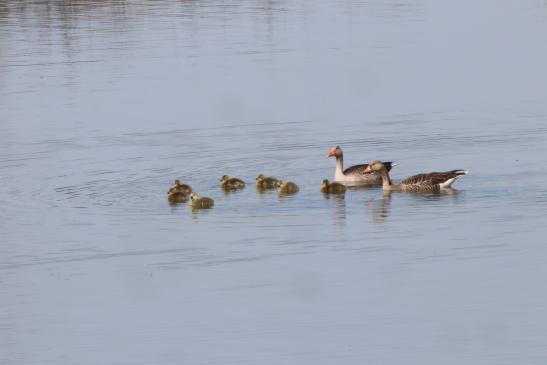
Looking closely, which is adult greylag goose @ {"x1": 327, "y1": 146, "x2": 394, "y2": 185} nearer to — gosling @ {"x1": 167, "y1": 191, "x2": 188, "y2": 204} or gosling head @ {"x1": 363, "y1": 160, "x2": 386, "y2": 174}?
gosling head @ {"x1": 363, "y1": 160, "x2": 386, "y2": 174}

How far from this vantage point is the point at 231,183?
2389cm

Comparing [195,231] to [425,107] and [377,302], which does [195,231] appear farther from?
[425,107]

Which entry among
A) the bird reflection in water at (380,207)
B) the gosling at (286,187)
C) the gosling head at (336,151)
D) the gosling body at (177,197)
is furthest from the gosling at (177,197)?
the gosling head at (336,151)

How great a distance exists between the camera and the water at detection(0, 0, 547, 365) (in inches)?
630

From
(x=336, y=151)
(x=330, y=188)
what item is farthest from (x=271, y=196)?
(x=336, y=151)

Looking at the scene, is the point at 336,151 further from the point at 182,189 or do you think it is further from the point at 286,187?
the point at 182,189

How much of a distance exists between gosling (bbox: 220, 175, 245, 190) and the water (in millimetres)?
318

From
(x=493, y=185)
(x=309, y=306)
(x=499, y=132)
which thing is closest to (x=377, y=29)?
(x=499, y=132)

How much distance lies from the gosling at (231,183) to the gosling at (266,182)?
0.28 metres

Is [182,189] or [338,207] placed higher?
[182,189]

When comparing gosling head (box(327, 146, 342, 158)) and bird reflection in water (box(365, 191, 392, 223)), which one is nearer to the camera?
bird reflection in water (box(365, 191, 392, 223))

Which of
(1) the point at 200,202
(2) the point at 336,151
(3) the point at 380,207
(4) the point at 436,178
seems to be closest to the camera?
(3) the point at 380,207

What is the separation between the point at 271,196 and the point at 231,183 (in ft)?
2.57

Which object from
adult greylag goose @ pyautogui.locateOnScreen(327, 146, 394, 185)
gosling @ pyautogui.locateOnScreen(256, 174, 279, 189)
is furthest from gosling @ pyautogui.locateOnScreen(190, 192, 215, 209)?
adult greylag goose @ pyautogui.locateOnScreen(327, 146, 394, 185)
